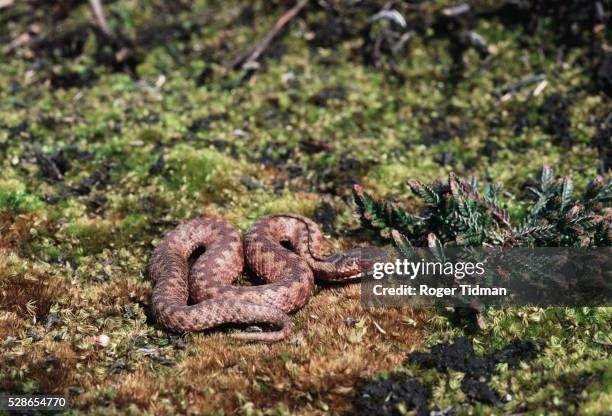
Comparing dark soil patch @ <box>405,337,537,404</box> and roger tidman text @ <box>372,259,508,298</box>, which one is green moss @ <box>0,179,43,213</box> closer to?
roger tidman text @ <box>372,259,508,298</box>

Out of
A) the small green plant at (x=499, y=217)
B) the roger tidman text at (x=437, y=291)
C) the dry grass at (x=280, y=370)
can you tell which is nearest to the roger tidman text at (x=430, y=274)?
the roger tidman text at (x=437, y=291)

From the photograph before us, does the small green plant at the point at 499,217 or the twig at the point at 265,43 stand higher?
the twig at the point at 265,43

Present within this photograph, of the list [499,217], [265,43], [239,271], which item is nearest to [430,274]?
[499,217]

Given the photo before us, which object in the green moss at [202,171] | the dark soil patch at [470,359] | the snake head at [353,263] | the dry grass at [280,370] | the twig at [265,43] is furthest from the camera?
the twig at [265,43]

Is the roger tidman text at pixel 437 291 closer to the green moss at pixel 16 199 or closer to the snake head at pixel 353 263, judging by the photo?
the snake head at pixel 353 263

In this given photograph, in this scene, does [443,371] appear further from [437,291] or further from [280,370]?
[280,370]

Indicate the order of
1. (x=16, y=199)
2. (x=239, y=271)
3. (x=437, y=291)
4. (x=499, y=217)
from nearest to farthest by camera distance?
(x=437, y=291) < (x=499, y=217) < (x=239, y=271) < (x=16, y=199)

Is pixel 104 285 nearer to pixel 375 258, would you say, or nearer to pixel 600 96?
pixel 375 258
